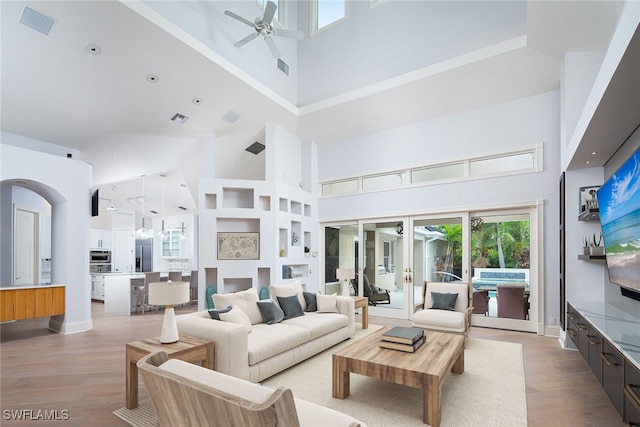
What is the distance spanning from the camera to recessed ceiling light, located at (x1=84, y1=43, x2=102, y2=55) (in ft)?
14.9

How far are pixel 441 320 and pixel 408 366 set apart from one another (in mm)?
2135

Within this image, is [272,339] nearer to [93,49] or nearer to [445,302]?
[445,302]

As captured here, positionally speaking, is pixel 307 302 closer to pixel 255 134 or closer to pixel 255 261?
pixel 255 261

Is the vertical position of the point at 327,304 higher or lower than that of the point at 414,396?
higher

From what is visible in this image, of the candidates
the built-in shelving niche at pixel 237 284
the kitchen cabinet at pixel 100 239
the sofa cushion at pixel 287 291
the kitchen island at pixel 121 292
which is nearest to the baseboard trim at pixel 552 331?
the sofa cushion at pixel 287 291

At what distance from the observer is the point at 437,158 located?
636 centimetres

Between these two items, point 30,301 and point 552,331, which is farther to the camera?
point 30,301

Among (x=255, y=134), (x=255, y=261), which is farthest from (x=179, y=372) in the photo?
(x=255, y=134)

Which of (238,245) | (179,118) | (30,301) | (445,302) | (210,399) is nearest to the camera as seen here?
(210,399)

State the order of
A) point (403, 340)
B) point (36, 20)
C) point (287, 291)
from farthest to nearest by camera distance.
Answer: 1. point (287, 291)
2. point (36, 20)
3. point (403, 340)

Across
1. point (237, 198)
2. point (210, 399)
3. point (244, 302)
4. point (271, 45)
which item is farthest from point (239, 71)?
point (210, 399)

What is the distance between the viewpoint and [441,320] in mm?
4637

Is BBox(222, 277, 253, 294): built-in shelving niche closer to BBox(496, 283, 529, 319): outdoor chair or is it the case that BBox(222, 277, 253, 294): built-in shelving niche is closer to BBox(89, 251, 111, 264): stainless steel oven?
BBox(496, 283, 529, 319): outdoor chair

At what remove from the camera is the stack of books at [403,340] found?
3.13 m
